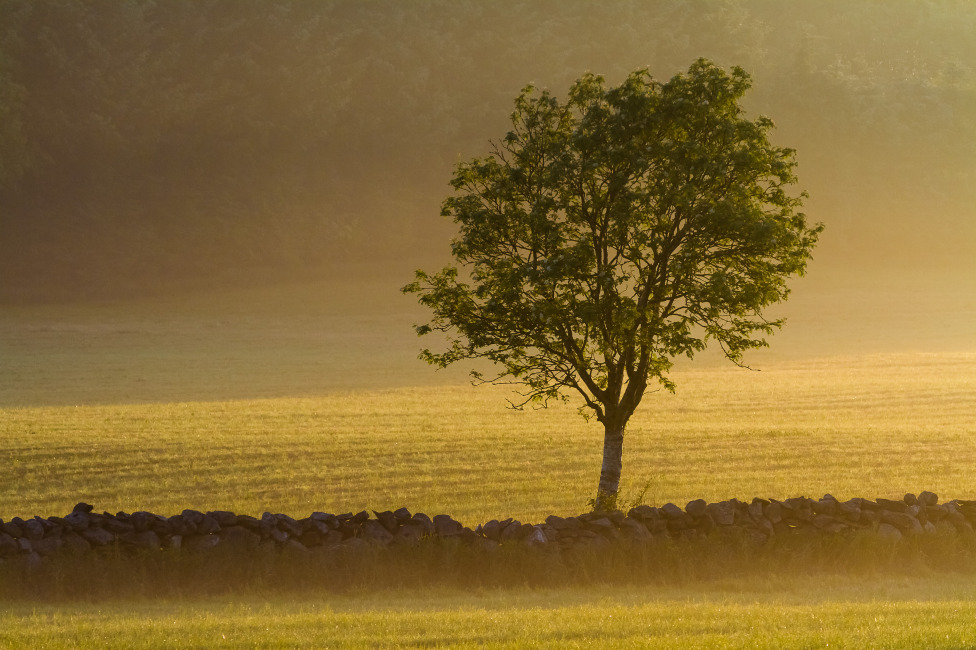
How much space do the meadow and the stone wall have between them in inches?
25.1

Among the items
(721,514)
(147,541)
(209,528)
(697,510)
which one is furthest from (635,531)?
(147,541)

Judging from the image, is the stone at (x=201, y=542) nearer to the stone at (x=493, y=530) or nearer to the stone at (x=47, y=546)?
the stone at (x=47, y=546)

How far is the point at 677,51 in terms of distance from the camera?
138 m

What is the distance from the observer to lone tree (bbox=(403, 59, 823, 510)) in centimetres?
1667

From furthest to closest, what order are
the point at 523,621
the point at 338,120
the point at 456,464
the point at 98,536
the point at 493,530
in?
1. the point at 338,120
2. the point at 456,464
3. the point at 493,530
4. the point at 98,536
5. the point at 523,621

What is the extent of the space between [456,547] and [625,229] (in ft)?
19.3

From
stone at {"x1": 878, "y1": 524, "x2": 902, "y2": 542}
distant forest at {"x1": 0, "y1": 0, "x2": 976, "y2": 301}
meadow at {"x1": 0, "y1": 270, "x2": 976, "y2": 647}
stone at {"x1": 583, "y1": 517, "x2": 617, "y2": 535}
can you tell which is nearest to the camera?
meadow at {"x1": 0, "y1": 270, "x2": 976, "y2": 647}

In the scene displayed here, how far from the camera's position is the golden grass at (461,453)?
2188 cm

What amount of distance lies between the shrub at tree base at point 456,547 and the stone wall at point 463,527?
0.02 metres

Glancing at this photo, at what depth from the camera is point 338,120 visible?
128 metres

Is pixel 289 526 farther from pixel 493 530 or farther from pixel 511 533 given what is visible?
pixel 511 533

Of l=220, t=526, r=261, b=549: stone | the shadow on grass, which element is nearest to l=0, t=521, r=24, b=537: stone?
the shadow on grass

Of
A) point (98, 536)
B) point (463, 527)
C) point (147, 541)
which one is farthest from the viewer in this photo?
point (463, 527)

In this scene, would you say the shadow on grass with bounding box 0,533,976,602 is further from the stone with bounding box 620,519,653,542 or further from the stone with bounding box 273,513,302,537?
the stone with bounding box 273,513,302,537
